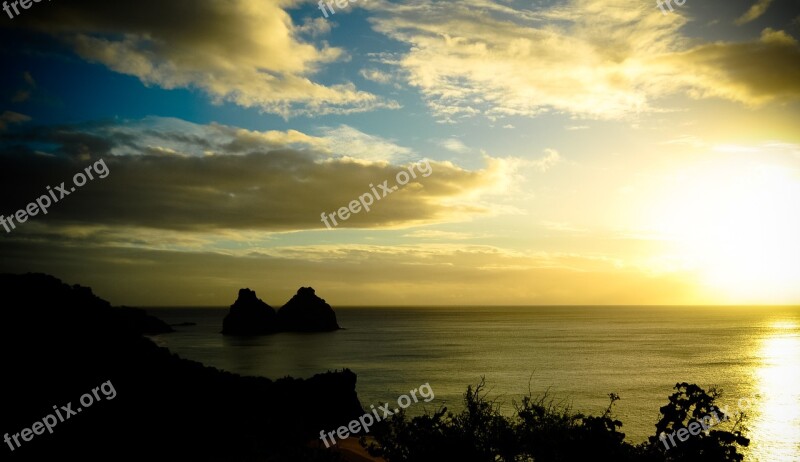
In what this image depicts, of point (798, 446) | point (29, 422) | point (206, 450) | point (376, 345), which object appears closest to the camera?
point (29, 422)

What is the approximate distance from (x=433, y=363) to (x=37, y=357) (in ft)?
231

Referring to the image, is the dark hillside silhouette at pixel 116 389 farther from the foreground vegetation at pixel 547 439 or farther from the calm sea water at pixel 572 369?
the calm sea water at pixel 572 369

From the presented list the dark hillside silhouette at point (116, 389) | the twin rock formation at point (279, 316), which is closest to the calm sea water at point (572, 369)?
the twin rock formation at point (279, 316)

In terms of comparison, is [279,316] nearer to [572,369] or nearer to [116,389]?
[572,369]

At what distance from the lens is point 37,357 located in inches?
965

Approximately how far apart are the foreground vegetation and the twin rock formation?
6267 inches

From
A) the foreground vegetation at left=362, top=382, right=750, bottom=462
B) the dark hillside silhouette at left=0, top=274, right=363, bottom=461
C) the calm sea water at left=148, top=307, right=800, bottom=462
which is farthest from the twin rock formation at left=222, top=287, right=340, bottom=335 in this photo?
the foreground vegetation at left=362, top=382, right=750, bottom=462

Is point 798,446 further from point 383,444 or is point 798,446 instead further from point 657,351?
point 657,351

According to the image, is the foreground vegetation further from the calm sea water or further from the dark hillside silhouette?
the calm sea water

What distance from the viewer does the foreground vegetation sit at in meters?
14.3

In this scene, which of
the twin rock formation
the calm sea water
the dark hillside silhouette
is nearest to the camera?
the dark hillside silhouette

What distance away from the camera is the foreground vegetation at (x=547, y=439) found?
14336 millimetres

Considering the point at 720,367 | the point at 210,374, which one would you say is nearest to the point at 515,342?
the point at 720,367

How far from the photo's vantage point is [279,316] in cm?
18112
